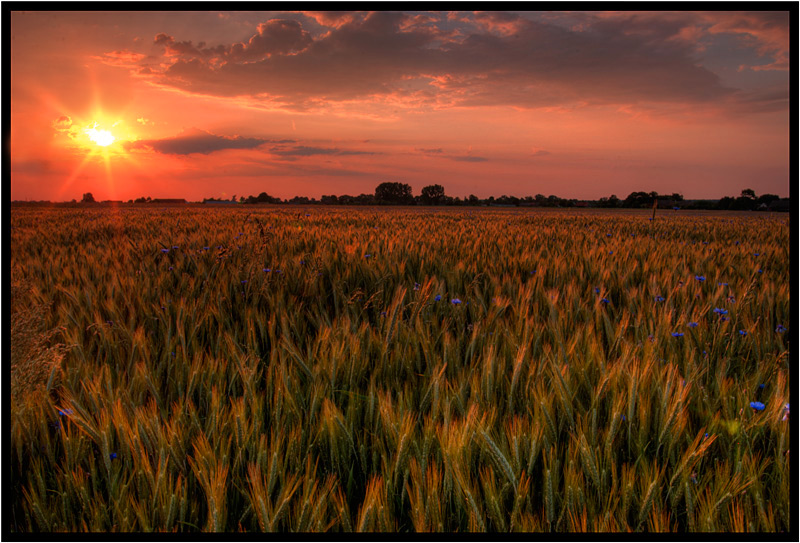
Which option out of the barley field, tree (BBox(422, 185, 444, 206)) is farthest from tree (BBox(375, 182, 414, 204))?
the barley field

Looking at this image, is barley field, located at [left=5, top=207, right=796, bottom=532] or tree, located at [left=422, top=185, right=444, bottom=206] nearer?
barley field, located at [left=5, top=207, right=796, bottom=532]

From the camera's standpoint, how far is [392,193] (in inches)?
2603

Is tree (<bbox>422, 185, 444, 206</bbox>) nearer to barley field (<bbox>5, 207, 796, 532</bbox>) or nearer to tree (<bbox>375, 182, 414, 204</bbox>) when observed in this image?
tree (<bbox>375, 182, 414, 204</bbox>)

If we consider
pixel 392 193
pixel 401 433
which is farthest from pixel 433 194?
pixel 401 433

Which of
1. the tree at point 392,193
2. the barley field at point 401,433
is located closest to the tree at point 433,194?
the tree at point 392,193

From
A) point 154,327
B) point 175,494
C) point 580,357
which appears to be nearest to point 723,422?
point 580,357

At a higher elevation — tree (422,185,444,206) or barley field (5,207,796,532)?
tree (422,185,444,206)

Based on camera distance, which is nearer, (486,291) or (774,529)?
(774,529)

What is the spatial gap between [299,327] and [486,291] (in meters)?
1.30

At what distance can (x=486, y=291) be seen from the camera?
306cm

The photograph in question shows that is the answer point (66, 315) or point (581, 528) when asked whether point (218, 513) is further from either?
point (66, 315)

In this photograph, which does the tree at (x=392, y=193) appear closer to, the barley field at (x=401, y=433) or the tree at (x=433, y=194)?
the tree at (x=433, y=194)

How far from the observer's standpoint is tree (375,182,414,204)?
64.1 m

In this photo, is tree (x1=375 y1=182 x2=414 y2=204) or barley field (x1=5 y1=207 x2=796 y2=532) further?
tree (x1=375 y1=182 x2=414 y2=204)
